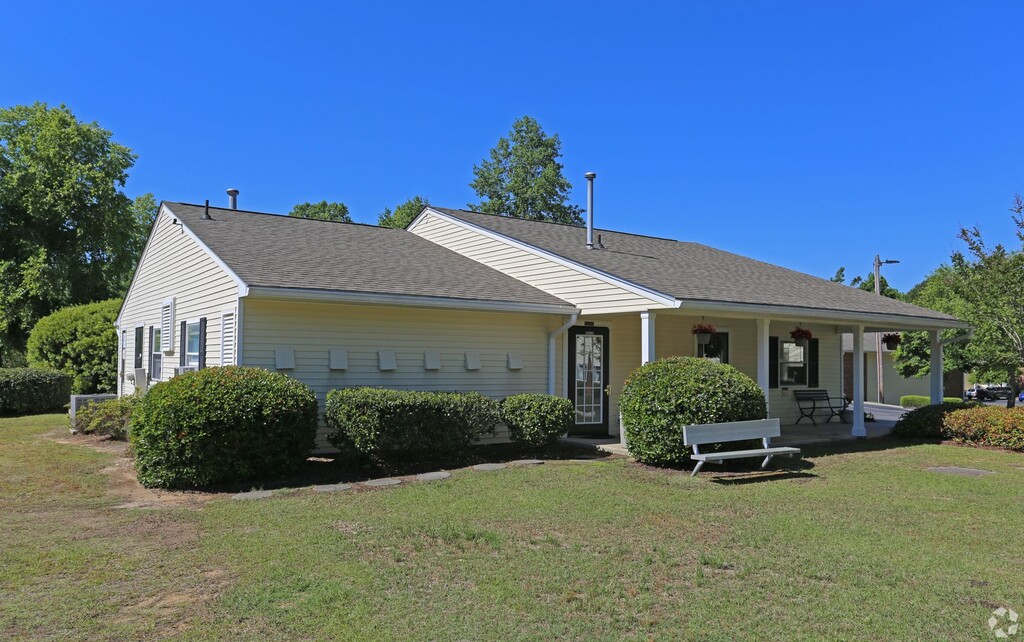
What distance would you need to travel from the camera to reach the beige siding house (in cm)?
1103

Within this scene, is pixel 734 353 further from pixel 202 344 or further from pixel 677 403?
pixel 202 344

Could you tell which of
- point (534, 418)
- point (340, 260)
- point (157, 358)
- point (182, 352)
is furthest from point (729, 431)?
point (157, 358)

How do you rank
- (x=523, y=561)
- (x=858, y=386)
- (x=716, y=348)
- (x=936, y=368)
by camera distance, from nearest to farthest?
1. (x=523, y=561)
2. (x=858, y=386)
3. (x=716, y=348)
4. (x=936, y=368)

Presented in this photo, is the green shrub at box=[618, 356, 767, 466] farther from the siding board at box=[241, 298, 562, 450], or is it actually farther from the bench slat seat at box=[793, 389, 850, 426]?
the bench slat seat at box=[793, 389, 850, 426]

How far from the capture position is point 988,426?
13.1 meters

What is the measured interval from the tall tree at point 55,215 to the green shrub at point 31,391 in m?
10.6

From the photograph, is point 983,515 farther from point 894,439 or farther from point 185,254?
point 185,254

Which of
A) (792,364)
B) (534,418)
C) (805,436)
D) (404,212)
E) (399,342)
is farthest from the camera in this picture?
(404,212)

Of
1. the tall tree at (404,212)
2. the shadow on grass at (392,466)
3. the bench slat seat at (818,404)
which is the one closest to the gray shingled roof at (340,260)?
the shadow on grass at (392,466)

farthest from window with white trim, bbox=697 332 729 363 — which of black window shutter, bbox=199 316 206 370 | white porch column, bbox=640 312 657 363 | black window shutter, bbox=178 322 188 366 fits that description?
black window shutter, bbox=178 322 188 366

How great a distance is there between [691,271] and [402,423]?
721 cm

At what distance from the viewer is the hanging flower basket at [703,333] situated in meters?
14.3

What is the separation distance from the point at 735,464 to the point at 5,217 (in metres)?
32.0

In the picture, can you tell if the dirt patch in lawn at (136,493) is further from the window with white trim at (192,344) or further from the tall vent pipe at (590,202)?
the tall vent pipe at (590,202)
